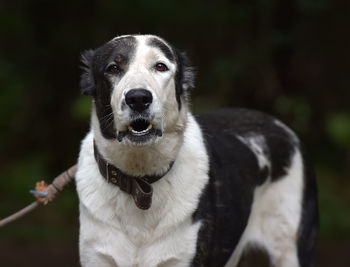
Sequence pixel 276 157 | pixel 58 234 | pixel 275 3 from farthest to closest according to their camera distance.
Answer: pixel 275 3, pixel 58 234, pixel 276 157

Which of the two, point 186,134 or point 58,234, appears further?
point 58,234

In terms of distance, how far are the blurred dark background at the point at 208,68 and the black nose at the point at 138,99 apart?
17.3 ft

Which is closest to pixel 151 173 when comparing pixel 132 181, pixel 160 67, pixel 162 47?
pixel 132 181

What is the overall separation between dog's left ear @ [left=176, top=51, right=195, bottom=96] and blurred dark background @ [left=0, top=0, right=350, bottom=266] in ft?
15.1

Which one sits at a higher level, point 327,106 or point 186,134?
point 186,134

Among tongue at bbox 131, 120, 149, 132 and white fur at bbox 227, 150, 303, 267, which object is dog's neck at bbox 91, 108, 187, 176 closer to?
tongue at bbox 131, 120, 149, 132

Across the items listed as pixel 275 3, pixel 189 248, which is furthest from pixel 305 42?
pixel 189 248

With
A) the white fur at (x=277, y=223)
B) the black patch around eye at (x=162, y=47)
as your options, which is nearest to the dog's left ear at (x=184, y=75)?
the black patch around eye at (x=162, y=47)

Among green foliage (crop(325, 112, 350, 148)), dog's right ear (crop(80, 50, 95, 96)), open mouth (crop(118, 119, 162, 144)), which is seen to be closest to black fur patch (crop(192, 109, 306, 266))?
open mouth (crop(118, 119, 162, 144))

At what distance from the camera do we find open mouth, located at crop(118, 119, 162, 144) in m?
3.55

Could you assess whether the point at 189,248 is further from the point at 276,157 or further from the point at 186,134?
the point at 276,157

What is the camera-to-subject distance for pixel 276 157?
187 inches

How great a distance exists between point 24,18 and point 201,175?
5.92 meters

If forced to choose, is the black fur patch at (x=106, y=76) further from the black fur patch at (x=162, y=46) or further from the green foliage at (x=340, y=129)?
the green foliage at (x=340, y=129)
